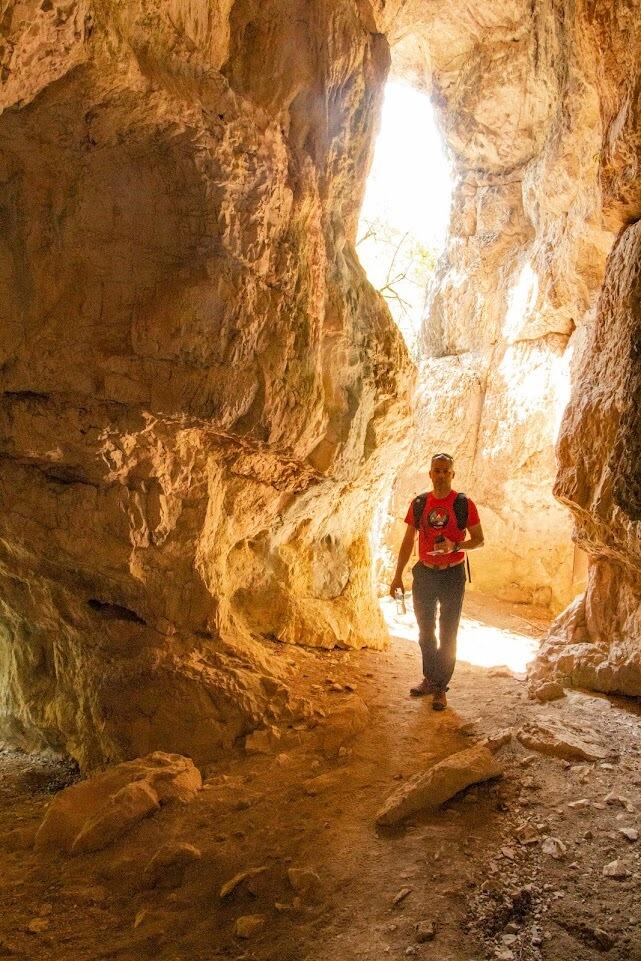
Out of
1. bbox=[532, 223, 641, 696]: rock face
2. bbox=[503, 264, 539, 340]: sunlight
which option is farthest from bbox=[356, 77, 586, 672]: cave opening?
bbox=[532, 223, 641, 696]: rock face

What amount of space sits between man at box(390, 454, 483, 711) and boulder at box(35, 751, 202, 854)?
69.1 inches

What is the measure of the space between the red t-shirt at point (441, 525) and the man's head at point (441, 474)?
5 centimetres

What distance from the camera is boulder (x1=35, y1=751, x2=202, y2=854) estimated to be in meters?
2.86

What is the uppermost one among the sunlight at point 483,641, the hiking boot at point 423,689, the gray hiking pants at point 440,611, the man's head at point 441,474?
the man's head at point 441,474

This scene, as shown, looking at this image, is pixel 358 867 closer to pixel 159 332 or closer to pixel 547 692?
pixel 547 692

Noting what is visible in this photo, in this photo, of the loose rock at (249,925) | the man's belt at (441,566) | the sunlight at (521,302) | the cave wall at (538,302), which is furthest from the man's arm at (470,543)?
the sunlight at (521,302)

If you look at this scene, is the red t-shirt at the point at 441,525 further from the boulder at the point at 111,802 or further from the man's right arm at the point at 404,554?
the boulder at the point at 111,802

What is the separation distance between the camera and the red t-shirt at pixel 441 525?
4.18 metres

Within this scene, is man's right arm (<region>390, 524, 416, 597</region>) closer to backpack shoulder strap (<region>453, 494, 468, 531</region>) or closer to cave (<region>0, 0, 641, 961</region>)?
backpack shoulder strap (<region>453, 494, 468, 531</region>)

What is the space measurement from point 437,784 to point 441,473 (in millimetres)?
2011

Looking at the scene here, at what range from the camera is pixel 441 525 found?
4211 millimetres

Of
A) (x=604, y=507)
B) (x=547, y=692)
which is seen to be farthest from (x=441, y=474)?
(x=547, y=692)

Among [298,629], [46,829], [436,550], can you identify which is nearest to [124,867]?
[46,829]

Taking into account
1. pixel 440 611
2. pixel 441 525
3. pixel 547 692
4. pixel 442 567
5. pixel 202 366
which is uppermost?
pixel 202 366
